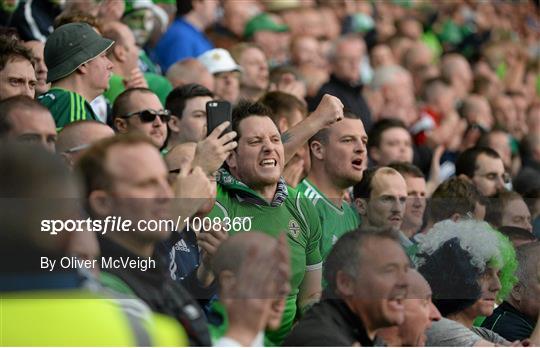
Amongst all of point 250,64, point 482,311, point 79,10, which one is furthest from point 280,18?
point 482,311

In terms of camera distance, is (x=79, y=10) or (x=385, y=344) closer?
(x=385, y=344)

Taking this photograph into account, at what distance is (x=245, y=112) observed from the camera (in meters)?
6.45

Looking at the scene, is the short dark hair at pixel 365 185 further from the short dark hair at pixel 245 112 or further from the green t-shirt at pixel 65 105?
the green t-shirt at pixel 65 105

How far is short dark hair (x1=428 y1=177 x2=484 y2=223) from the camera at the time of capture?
6281 mm

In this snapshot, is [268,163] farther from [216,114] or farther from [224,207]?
[224,207]

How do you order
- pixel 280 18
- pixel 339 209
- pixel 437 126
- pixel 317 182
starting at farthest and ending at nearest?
pixel 280 18 → pixel 437 126 → pixel 317 182 → pixel 339 209

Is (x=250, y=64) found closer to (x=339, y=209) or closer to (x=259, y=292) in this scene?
(x=339, y=209)

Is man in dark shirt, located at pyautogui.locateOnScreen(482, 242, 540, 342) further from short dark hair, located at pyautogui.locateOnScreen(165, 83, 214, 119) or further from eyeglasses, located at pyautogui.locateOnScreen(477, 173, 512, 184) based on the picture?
eyeglasses, located at pyautogui.locateOnScreen(477, 173, 512, 184)

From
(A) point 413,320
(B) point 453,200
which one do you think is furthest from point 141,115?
(A) point 413,320

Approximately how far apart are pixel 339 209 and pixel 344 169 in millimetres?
474

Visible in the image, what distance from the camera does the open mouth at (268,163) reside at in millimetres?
6254

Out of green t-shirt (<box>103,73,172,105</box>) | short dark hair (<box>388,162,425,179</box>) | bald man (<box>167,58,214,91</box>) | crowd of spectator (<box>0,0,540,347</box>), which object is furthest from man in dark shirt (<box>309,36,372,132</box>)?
short dark hair (<box>388,162,425,179</box>)

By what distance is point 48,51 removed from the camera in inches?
271

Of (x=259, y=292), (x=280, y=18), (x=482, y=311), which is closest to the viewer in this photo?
(x=259, y=292)
